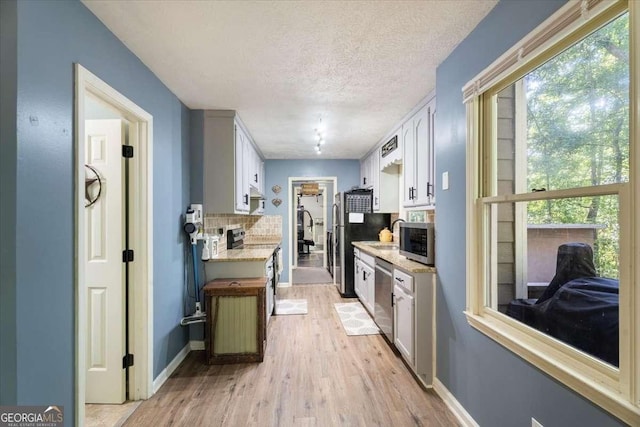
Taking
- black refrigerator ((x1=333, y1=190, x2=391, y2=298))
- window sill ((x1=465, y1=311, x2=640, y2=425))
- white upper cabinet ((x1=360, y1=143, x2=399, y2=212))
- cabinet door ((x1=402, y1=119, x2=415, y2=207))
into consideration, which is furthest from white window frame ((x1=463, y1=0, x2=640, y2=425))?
black refrigerator ((x1=333, y1=190, x2=391, y2=298))

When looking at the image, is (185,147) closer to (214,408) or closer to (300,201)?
(214,408)

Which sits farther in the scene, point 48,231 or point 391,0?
point 391,0

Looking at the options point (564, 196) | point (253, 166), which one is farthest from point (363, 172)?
point (564, 196)

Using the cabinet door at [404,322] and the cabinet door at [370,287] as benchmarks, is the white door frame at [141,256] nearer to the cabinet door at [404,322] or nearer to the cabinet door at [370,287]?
the cabinet door at [404,322]

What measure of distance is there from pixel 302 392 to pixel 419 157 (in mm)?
2367

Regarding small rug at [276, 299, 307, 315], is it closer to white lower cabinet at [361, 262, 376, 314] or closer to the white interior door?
white lower cabinet at [361, 262, 376, 314]

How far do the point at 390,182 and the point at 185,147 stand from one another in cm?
296

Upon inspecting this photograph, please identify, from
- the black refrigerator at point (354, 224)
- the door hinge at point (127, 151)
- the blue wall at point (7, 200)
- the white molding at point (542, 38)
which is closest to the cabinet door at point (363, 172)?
the black refrigerator at point (354, 224)

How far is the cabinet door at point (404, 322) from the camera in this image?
2385 millimetres

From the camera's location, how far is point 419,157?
2941mm

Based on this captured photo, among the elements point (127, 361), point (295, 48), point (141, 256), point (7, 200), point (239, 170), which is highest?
point (295, 48)

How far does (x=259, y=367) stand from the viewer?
265 centimetres

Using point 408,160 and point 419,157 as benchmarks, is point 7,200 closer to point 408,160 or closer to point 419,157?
point 419,157

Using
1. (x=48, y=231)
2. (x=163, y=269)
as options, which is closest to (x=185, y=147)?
(x=163, y=269)
